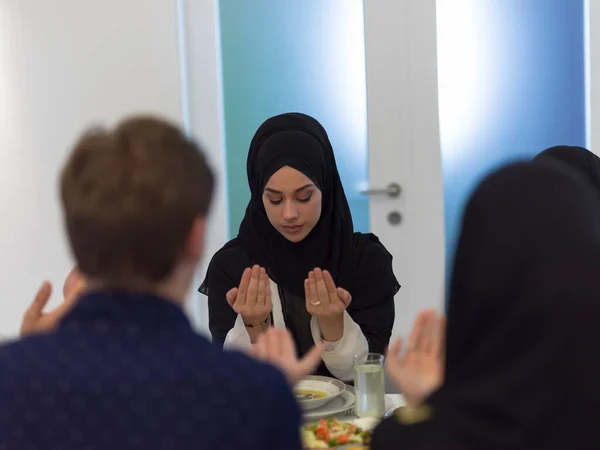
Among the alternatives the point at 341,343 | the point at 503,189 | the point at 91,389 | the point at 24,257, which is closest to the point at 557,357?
the point at 503,189

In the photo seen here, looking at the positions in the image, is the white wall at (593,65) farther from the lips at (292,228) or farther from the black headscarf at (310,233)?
the lips at (292,228)

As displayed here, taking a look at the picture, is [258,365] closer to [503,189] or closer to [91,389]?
[91,389]

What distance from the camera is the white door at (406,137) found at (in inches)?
106

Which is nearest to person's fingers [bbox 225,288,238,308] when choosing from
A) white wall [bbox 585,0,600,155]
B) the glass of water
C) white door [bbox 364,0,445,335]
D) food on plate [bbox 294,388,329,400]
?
food on plate [bbox 294,388,329,400]

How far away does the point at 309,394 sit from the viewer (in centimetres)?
144

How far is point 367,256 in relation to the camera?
6.63 ft

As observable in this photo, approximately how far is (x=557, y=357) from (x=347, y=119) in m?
2.16

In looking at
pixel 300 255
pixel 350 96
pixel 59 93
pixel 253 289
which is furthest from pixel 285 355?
pixel 59 93

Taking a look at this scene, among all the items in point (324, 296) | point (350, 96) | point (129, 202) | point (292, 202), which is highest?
point (350, 96)

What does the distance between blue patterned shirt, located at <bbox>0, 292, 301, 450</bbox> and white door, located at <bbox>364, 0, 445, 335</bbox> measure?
207 centimetres

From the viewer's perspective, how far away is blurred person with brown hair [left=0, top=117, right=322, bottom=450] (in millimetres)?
684

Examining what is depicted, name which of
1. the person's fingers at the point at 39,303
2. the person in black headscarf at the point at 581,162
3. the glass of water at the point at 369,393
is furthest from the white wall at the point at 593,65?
the person's fingers at the point at 39,303

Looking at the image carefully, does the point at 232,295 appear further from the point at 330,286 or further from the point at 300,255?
the point at 300,255

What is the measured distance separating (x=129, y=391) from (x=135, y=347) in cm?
5
